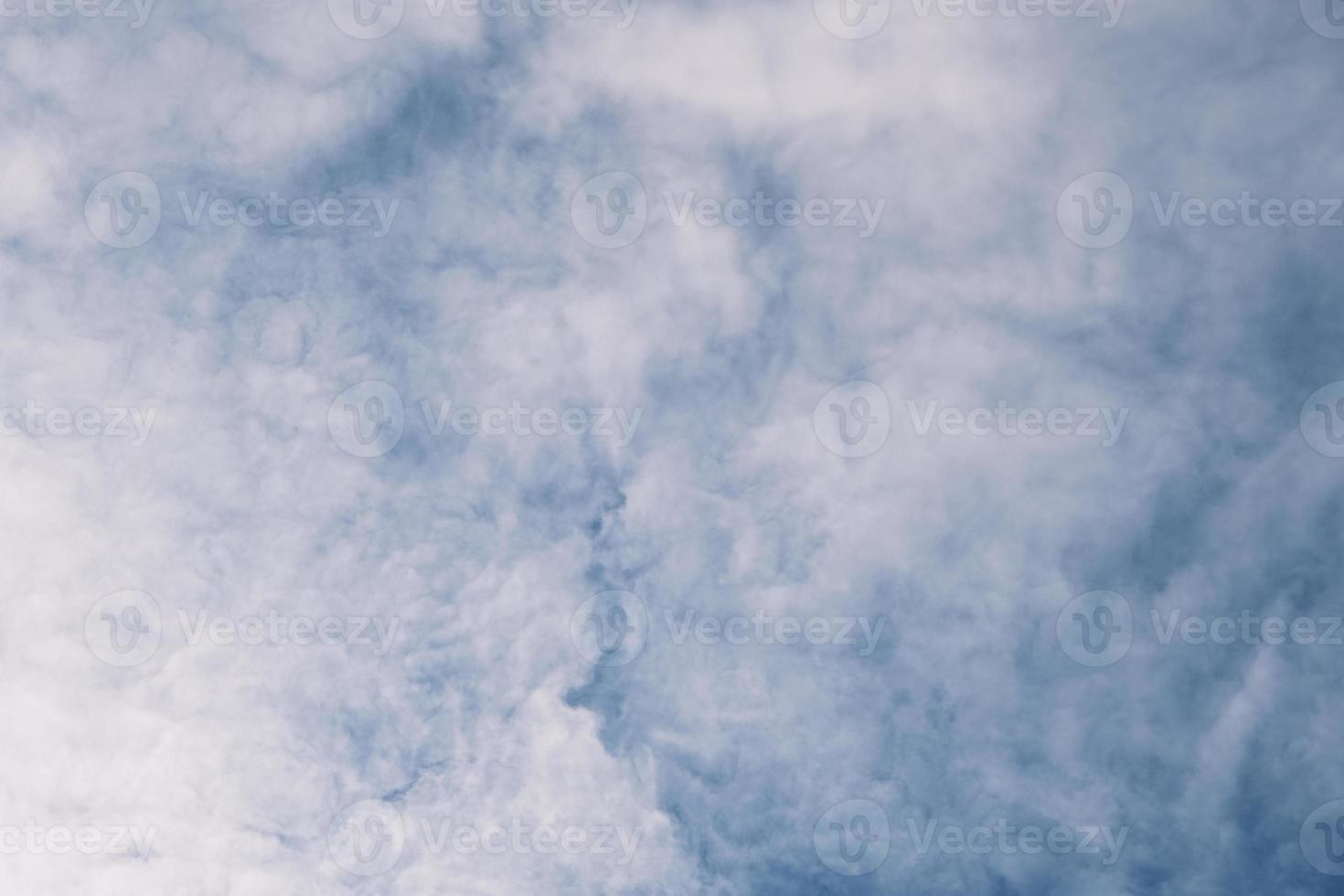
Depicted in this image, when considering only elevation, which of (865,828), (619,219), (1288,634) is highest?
(619,219)

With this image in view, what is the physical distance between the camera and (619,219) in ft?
96.9

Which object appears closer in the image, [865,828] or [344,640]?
[344,640]

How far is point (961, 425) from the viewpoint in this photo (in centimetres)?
3047

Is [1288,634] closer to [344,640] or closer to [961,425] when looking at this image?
[961,425]

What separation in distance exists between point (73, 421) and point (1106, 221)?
37668 millimetres

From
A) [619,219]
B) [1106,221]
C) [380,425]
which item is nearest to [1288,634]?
[1106,221]

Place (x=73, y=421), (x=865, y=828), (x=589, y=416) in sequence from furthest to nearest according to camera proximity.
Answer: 1. (x=865, y=828)
2. (x=589, y=416)
3. (x=73, y=421)

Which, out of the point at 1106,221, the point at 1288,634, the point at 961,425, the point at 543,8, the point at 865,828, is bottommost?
the point at 865,828

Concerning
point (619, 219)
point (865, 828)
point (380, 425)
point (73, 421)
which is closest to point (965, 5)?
point (619, 219)

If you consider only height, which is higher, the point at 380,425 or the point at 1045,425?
the point at 1045,425

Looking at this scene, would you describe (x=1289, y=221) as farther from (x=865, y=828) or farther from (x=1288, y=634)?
(x=865, y=828)

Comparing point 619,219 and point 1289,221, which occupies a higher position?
point 1289,221

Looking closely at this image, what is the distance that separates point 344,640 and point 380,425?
818 centimetres

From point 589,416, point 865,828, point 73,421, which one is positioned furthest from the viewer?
point 865,828
